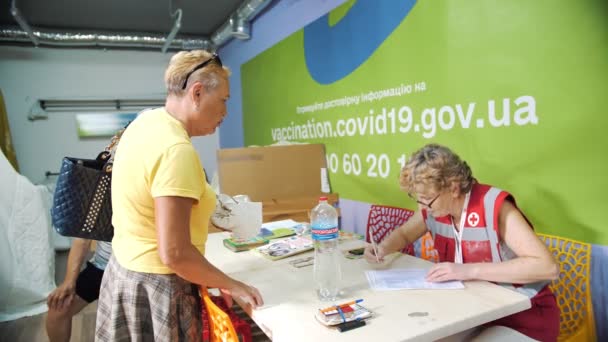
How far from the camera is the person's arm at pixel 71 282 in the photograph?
196cm

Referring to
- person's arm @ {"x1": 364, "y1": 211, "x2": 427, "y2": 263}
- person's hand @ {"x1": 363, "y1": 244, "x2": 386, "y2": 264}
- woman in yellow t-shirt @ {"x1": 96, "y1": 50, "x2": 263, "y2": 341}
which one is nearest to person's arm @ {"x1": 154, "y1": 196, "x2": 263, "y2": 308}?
woman in yellow t-shirt @ {"x1": 96, "y1": 50, "x2": 263, "y2": 341}

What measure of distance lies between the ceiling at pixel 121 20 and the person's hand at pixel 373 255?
3.05m

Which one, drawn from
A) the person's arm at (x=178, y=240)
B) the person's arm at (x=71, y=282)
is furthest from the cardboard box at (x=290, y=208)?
the person's arm at (x=178, y=240)

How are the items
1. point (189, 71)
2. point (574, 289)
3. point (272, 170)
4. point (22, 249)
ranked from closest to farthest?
1. point (189, 71)
2. point (574, 289)
3. point (272, 170)
4. point (22, 249)

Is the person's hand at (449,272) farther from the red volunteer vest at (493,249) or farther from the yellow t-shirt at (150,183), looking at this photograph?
the yellow t-shirt at (150,183)

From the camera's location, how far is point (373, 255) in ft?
5.33

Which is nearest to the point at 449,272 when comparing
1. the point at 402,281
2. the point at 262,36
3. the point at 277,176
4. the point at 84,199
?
the point at 402,281

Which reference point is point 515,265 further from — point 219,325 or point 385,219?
point 385,219

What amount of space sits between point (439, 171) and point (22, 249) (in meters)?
3.46

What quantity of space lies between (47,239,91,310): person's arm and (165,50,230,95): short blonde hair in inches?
46.5

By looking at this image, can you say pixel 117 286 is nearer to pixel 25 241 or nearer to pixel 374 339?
pixel 374 339

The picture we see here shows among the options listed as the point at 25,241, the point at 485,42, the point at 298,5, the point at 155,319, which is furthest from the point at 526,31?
the point at 25,241

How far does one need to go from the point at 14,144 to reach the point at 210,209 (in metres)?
5.60

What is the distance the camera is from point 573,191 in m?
1.63
